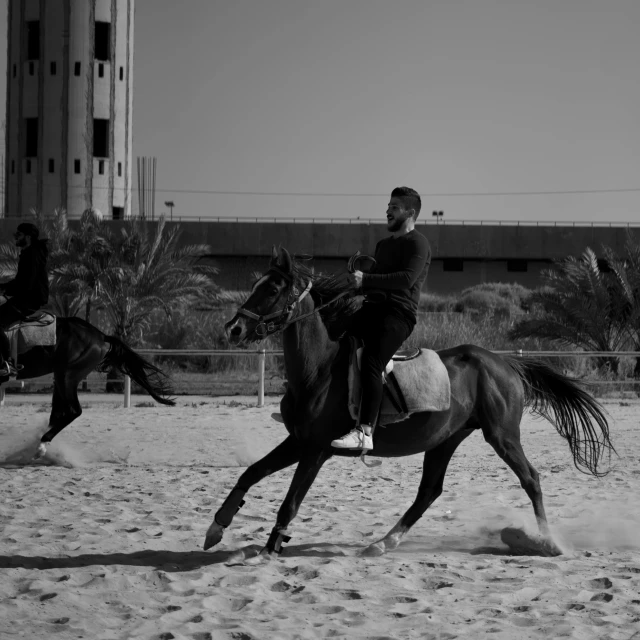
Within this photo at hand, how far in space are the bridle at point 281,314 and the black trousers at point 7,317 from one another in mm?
6322

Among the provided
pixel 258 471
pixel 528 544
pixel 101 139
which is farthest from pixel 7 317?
pixel 101 139

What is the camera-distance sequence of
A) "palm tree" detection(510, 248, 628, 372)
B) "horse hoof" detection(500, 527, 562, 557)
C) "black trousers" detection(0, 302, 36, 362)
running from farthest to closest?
"palm tree" detection(510, 248, 628, 372), "black trousers" detection(0, 302, 36, 362), "horse hoof" detection(500, 527, 562, 557)

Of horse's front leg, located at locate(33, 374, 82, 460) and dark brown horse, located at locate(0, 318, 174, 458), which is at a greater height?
dark brown horse, located at locate(0, 318, 174, 458)

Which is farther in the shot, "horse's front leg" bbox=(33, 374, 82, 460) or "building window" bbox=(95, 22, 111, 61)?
"building window" bbox=(95, 22, 111, 61)

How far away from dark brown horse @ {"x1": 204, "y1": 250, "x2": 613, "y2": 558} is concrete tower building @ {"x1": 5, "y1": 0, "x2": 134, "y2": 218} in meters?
43.6

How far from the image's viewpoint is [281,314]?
5809mm

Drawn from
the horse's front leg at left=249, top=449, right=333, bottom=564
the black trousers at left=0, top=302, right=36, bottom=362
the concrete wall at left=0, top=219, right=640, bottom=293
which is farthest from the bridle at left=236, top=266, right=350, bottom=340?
the concrete wall at left=0, top=219, right=640, bottom=293

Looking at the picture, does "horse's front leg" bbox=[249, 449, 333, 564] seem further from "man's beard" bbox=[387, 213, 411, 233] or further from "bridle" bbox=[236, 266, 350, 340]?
"man's beard" bbox=[387, 213, 411, 233]

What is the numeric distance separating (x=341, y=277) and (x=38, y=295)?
614cm


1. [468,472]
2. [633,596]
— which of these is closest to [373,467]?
[468,472]

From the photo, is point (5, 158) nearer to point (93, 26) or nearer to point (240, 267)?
point (93, 26)

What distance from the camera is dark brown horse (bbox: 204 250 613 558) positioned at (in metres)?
5.87

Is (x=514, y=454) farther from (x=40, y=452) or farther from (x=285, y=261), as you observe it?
(x=40, y=452)

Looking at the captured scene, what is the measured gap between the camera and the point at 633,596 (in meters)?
5.18
